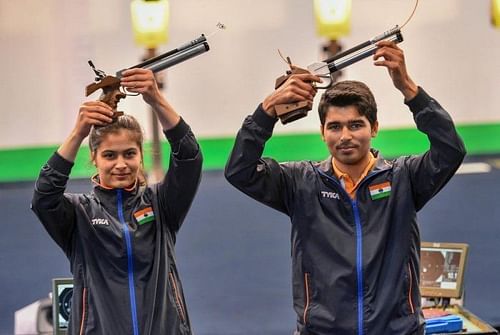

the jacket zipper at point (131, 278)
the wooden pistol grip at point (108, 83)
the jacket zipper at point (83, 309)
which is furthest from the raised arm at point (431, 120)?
the jacket zipper at point (83, 309)

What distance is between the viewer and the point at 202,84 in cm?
539

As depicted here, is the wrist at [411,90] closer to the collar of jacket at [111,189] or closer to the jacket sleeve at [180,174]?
the jacket sleeve at [180,174]

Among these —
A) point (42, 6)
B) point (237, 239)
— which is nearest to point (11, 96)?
point (42, 6)

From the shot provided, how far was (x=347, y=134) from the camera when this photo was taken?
2578 millimetres

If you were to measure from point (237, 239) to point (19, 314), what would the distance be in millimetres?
1803

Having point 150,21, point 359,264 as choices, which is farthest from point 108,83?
point 150,21

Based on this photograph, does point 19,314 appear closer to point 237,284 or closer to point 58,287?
point 58,287

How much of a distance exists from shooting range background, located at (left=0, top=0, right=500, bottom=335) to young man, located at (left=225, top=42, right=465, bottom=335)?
7.48 feet

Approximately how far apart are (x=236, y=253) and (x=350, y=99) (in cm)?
287

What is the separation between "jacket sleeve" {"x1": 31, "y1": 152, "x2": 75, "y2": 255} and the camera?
2.61 metres

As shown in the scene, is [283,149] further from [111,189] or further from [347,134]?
[347,134]

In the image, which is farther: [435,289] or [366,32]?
[366,32]

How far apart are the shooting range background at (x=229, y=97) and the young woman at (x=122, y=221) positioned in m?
2.15

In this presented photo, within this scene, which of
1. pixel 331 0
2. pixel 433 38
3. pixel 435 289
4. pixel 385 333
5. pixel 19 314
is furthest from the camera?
pixel 433 38
